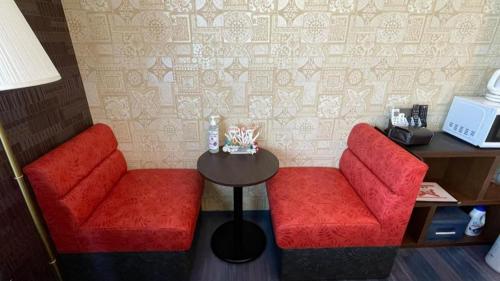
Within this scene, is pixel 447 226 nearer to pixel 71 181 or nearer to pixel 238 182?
pixel 238 182

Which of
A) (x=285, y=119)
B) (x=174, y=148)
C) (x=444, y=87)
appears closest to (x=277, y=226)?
(x=285, y=119)

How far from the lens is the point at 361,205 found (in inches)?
61.7

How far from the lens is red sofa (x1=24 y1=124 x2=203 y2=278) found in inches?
50.7

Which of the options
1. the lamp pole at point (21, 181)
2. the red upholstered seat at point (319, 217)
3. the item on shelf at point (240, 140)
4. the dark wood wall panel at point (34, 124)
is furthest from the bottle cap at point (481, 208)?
the dark wood wall panel at point (34, 124)

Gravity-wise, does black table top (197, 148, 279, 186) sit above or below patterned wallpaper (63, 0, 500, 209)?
below

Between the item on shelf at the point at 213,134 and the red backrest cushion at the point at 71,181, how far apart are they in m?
0.73

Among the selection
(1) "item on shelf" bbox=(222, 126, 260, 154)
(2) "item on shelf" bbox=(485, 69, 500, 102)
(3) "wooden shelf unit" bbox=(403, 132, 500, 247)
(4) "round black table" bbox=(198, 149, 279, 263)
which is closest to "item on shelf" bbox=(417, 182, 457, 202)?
(3) "wooden shelf unit" bbox=(403, 132, 500, 247)

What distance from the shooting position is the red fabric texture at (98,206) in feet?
4.22

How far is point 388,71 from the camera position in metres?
1.81

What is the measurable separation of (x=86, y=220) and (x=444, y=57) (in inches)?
106

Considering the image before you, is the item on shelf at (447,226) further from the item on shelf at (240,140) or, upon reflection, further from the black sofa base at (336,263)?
the item on shelf at (240,140)

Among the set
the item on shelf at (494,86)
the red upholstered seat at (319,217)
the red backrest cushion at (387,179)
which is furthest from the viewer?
the item on shelf at (494,86)

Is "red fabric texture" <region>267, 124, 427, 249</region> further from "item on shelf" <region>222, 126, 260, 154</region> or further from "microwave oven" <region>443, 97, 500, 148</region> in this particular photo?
"microwave oven" <region>443, 97, 500, 148</region>

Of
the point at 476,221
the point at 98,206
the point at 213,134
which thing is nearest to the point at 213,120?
the point at 213,134
